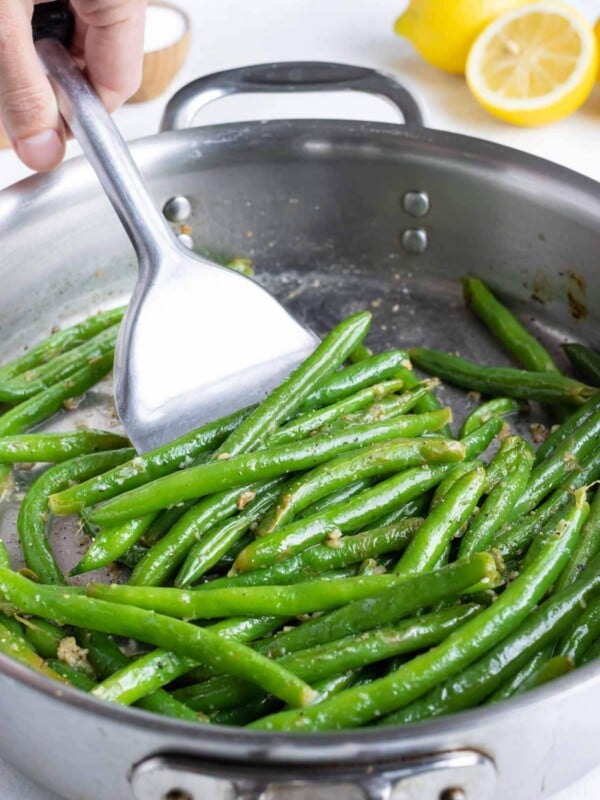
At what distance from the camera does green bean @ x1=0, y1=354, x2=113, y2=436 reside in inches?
123

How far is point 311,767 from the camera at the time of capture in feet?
5.78

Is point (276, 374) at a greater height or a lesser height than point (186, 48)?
lesser

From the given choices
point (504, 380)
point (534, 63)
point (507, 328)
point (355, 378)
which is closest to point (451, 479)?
point (355, 378)

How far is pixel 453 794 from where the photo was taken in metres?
1.85

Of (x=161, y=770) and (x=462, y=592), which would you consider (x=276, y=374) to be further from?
(x=161, y=770)

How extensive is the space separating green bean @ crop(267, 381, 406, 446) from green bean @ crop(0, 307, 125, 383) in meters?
0.88

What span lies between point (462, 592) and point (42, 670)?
92 cm

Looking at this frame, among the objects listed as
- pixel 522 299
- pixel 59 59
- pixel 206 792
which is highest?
pixel 59 59

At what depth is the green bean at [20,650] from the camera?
232 cm

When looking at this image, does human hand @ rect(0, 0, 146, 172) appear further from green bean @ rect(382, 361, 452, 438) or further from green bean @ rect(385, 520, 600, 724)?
green bean @ rect(385, 520, 600, 724)

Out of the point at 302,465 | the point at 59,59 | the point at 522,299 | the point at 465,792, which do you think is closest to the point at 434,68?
the point at 522,299

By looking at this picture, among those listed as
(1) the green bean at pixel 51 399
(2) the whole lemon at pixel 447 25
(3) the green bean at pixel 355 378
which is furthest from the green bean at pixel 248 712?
(2) the whole lemon at pixel 447 25

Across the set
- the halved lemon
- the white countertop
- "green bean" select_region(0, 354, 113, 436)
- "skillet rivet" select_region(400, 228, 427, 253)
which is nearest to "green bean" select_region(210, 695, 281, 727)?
"green bean" select_region(0, 354, 113, 436)

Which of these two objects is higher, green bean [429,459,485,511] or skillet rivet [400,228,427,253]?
skillet rivet [400,228,427,253]
